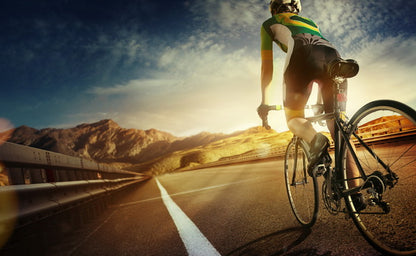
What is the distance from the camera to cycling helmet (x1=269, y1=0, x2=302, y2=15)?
9.68 ft

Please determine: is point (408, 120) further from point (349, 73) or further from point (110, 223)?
point (110, 223)

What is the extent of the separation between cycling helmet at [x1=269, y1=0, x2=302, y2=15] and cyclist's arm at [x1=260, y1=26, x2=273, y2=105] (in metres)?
0.32

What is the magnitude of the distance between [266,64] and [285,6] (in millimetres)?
727

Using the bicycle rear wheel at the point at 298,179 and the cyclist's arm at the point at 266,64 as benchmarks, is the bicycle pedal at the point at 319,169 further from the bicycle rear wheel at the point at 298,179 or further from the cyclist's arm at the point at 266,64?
the cyclist's arm at the point at 266,64

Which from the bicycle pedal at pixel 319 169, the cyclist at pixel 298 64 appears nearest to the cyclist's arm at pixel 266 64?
the cyclist at pixel 298 64

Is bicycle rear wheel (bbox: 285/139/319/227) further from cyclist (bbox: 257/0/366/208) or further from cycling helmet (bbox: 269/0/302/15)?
cycling helmet (bbox: 269/0/302/15)

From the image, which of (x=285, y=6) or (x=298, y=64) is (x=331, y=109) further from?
(x=285, y=6)

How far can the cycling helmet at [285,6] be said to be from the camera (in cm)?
295

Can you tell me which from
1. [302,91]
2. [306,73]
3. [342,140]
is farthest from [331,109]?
[342,140]

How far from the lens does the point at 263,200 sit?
418 cm

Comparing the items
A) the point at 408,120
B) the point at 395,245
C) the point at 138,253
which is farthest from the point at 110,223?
the point at 408,120

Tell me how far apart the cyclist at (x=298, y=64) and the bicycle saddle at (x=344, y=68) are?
33 centimetres

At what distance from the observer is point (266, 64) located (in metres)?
2.93

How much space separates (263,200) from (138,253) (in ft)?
7.65
